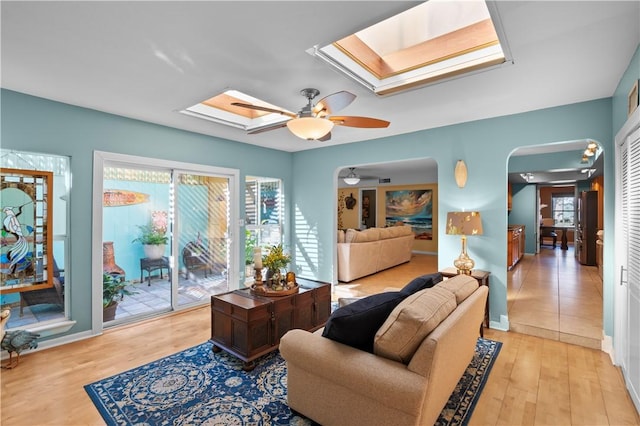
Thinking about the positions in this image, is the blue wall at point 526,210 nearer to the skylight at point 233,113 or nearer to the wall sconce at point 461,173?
the wall sconce at point 461,173

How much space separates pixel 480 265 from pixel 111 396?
3.94 metres

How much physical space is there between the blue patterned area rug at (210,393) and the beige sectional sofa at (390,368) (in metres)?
0.22

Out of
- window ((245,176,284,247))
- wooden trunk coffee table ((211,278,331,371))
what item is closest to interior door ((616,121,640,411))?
wooden trunk coffee table ((211,278,331,371))

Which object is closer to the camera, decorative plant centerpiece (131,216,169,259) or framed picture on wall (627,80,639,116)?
framed picture on wall (627,80,639,116)

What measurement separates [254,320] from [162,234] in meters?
2.27

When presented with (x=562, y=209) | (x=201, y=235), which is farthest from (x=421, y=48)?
(x=562, y=209)

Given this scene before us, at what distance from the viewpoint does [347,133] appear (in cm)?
458

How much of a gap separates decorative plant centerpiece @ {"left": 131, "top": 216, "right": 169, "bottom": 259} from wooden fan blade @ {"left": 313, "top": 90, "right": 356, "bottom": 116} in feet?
9.57

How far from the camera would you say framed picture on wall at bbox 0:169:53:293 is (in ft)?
9.82

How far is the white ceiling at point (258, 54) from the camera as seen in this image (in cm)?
179

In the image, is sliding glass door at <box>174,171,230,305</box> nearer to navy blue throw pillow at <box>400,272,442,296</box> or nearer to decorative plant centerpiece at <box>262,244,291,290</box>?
decorative plant centerpiece at <box>262,244,291,290</box>

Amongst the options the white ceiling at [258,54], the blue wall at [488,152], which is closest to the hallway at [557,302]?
the blue wall at [488,152]

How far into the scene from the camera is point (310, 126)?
2490 mm

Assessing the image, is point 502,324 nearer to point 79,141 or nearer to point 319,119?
point 319,119
